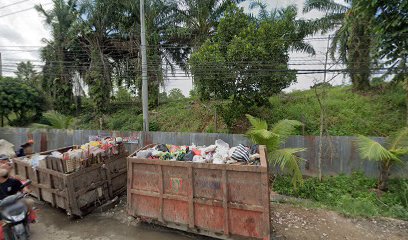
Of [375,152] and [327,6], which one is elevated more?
[327,6]

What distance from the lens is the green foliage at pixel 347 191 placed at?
6516 mm

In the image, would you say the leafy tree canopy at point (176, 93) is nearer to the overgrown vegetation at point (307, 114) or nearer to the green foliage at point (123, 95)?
the green foliage at point (123, 95)

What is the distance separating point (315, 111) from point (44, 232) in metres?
12.3

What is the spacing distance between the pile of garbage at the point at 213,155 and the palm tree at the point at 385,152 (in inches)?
169

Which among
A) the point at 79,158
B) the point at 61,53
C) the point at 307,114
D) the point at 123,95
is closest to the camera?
the point at 79,158

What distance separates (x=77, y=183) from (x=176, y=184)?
2.18m

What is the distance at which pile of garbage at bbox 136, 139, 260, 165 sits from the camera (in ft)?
13.8

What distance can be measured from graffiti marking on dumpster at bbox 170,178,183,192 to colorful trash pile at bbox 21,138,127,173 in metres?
2.15

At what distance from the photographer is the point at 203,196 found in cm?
406

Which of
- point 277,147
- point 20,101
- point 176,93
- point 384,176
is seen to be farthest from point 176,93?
point 384,176

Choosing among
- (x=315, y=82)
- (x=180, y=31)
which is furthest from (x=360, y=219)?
(x=180, y=31)

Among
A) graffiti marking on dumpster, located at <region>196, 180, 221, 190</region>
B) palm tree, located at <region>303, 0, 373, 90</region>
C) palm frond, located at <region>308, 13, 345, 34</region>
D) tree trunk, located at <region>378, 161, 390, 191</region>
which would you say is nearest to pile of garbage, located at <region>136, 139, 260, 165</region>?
graffiti marking on dumpster, located at <region>196, 180, 221, 190</region>

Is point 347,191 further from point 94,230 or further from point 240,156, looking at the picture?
point 94,230

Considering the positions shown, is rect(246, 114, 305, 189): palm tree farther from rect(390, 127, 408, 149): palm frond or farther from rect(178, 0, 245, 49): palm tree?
rect(178, 0, 245, 49): palm tree
